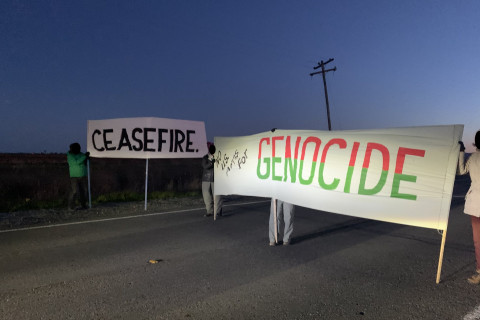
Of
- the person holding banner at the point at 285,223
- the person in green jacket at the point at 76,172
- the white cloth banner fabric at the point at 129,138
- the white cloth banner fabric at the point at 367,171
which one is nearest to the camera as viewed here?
the white cloth banner fabric at the point at 367,171

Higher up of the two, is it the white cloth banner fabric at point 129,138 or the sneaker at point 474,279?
the white cloth banner fabric at point 129,138

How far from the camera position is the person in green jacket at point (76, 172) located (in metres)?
9.17

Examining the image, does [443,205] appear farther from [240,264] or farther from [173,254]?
[173,254]

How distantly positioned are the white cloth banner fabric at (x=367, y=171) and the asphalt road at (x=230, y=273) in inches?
→ 35.0

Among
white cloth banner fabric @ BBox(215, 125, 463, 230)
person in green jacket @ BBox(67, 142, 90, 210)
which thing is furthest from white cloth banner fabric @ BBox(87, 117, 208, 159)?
white cloth banner fabric @ BBox(215, 125, 463, 230)

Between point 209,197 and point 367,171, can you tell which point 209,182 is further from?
point 367,171

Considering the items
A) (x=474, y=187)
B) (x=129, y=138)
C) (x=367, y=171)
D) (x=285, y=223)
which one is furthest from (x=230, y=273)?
(x=129, y=138)

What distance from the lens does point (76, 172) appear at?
9164mm

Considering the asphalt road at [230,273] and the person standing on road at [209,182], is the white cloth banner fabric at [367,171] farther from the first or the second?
the person standing on road at [209,182]

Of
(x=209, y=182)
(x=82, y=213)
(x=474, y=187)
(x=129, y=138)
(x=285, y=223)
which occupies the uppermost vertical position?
(x=129, y=138)

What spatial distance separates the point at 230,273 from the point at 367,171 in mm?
2625

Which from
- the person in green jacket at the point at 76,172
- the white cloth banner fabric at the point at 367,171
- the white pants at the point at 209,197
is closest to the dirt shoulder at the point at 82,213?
the person in green jacket at the point at 76,172

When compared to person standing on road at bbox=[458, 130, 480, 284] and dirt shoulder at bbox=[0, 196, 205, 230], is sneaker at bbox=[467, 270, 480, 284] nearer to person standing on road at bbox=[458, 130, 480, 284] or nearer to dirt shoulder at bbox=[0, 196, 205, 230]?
person standing on road at bbox=[458, 130, 480, 284]

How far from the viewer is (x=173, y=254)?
5137 millimetres
